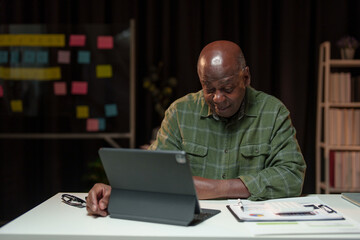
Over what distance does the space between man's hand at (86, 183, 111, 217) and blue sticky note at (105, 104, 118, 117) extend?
6.60 feet

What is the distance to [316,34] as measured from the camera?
348 centimetres

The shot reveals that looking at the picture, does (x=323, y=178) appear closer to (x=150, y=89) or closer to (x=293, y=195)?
(x=150, y=89)

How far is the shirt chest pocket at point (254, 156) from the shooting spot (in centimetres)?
162

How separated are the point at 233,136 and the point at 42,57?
2114 millimetres

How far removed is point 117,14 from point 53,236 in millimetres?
2785

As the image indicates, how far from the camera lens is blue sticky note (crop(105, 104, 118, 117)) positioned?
322 centimetres

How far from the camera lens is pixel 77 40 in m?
3.24

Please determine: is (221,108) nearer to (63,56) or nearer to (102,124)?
A: (102,124)

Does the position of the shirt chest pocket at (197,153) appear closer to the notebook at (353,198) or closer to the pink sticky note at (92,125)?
the notebook at (353,198)

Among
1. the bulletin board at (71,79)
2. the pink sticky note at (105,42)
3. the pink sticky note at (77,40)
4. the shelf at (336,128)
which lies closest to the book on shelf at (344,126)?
the shelf at (336,128)

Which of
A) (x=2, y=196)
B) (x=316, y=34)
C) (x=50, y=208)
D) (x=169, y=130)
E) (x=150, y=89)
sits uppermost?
(x=316, y=34)

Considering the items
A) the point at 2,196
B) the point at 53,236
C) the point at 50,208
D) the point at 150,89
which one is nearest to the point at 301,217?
the point at 53,236

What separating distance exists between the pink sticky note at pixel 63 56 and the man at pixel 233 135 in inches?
68.0

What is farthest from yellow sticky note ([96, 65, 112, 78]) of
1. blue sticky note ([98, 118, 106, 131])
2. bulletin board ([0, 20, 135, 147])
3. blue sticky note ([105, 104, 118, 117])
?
blue sticky note ([98, 118, 106, 131])
